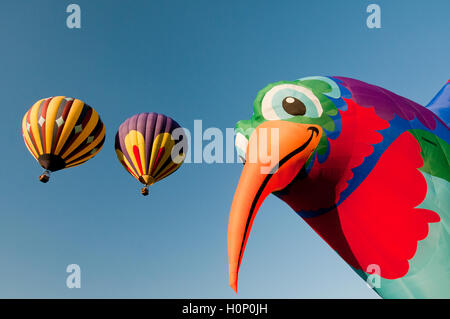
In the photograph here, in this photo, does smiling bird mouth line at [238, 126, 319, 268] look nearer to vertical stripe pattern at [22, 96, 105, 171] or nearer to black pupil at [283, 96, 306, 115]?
black pupil at [283, 96, 306, 115]

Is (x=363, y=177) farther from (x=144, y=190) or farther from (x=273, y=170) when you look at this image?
(x=144, y=190)

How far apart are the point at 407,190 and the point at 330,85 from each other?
46.9 inches

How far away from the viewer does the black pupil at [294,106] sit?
3428 mm

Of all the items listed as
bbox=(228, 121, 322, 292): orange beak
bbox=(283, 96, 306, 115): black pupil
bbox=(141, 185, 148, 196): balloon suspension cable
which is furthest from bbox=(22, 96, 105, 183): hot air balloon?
bbox=(228, 121, 322, 292): orange beak

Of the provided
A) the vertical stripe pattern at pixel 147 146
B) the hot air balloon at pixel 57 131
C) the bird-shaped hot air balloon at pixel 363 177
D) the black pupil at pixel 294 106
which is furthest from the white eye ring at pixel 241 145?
the hot air balloon at pixel 57 131

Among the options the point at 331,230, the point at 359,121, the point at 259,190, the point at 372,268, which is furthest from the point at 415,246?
the point at 259,190

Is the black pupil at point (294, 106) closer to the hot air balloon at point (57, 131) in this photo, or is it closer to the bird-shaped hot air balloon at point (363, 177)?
the bird-shaped hot air balloon at point (363, 177)

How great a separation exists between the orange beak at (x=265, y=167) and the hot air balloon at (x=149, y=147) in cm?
1033

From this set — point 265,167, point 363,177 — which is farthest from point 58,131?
point 363,177

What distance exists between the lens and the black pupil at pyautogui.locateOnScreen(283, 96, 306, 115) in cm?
343

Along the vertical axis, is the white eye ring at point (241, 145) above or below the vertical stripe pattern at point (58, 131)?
below

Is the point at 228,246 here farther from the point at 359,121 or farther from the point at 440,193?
the point at 440,193

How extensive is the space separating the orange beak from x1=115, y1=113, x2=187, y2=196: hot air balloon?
10.3 meters

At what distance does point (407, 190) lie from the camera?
11.2 feet
